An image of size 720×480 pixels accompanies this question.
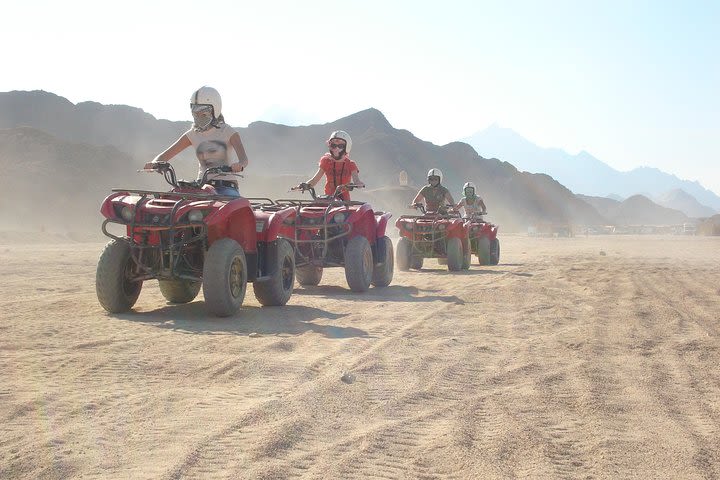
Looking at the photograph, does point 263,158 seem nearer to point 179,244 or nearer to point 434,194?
point 434,194

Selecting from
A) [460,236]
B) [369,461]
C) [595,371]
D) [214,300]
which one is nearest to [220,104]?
[214,300]

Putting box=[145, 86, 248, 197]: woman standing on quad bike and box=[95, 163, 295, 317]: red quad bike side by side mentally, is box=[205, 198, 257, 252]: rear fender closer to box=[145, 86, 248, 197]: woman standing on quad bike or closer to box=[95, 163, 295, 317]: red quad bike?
box=[95, 163, 295, 317]: red quad bike

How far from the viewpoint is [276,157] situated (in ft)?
383

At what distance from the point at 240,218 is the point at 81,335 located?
2341 millimetres

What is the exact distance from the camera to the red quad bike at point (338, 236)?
36.1 ft

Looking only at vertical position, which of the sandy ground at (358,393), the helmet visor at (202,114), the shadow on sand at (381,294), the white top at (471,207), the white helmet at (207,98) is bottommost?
the shadow on sand at (381,294)

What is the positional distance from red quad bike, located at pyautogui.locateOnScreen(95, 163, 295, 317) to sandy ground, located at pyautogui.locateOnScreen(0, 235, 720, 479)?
0.98ft

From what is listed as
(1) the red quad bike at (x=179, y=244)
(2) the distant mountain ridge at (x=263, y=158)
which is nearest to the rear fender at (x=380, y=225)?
(1) the red quad bike at (x=179, y=244)

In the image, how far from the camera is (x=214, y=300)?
7.56 metres

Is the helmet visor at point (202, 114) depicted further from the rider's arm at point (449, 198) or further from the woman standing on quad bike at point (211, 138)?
the rider's arm at point (449, 198)

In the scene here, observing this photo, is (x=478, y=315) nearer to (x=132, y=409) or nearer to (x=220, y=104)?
(x=220, y=104)

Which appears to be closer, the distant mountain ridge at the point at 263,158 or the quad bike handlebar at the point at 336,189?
the quad bike handlebar at the point at 336,189

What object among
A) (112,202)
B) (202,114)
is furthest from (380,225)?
(112,202)

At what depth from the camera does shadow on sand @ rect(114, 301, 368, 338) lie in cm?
688
